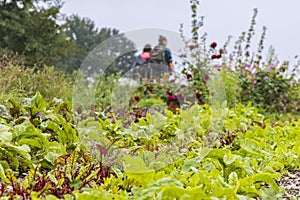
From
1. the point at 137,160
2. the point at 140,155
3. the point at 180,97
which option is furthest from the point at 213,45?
the point at 137,160

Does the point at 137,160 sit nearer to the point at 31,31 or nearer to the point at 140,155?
the point at 140,155

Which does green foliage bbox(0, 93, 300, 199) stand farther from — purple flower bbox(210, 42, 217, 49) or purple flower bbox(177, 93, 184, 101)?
purple flower bbox(210, 42, 217, 49)

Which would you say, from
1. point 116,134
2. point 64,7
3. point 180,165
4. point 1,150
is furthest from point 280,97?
point 64,7

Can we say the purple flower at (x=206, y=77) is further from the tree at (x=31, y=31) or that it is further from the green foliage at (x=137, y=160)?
the tree at (x=31, y=31)

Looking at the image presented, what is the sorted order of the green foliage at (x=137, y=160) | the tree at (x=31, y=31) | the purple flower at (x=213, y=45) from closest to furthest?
the green foliage at (x=137, y=160), the purple flower at (x=213, y=45), the tree at (x=31, y=31)

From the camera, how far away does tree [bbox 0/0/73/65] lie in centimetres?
1731

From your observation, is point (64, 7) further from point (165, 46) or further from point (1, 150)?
point (1, 150)

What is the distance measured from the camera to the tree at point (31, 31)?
1731 cm

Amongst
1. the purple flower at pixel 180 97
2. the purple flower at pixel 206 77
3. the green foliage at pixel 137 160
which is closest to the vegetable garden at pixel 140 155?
the green foliage at pixel 137 160

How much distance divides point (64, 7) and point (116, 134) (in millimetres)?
17728

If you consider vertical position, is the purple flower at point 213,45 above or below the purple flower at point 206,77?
above

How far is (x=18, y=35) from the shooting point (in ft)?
57.3

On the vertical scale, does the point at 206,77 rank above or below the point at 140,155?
above

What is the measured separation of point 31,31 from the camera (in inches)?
701
